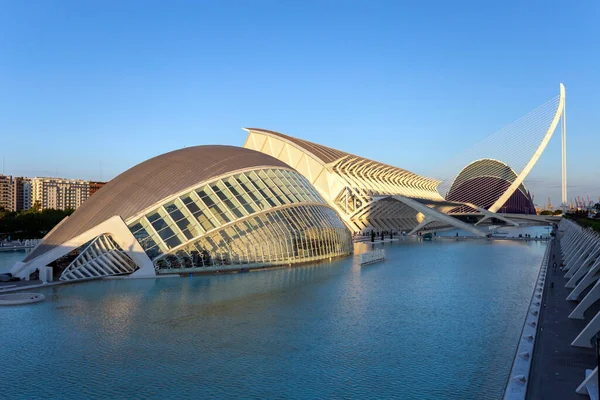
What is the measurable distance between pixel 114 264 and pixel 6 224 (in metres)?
38.6

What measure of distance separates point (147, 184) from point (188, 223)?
154 inches

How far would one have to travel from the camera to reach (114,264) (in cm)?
2667

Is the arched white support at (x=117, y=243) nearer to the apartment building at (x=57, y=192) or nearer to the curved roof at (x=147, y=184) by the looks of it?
the curved roof at (x=147, y=184)

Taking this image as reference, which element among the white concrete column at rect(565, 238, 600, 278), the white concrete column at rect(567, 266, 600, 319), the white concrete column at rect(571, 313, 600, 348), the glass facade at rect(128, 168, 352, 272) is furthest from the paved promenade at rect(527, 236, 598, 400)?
the glass facade at rect(128, 168, 352, 272)

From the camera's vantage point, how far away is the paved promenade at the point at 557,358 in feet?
33.7

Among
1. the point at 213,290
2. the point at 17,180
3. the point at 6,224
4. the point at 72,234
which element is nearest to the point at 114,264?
the point at 72,234

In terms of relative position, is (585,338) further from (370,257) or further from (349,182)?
(349,182)

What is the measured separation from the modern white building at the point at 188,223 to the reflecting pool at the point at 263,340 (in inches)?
88.3

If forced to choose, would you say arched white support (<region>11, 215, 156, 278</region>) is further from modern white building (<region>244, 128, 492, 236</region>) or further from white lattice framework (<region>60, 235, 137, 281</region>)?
modern white building (<region>244, 128, 492, 236</region>)

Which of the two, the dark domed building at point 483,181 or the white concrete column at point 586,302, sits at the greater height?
the dark domed building at point 483,181

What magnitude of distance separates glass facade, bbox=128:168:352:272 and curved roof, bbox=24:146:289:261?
2.65 ft

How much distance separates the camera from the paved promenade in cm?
1026

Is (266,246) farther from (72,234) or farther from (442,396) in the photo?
(442,396)

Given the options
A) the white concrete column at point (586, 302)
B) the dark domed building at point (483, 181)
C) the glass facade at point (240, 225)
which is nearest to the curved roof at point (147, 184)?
the glass facade at point (240, 225)
